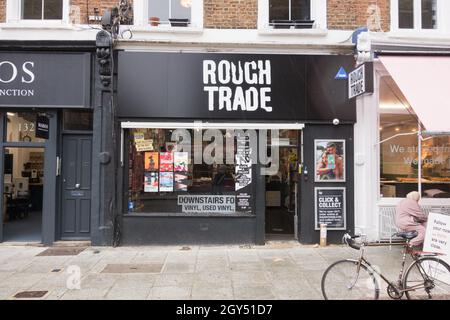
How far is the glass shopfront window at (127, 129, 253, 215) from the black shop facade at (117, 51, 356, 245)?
2cm

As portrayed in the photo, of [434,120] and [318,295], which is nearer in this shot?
[318,295]

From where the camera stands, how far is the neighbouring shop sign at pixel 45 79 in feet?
28.1

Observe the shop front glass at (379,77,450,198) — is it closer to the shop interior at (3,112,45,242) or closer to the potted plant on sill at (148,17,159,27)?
the potted plant on sill at (148,17,159,27)

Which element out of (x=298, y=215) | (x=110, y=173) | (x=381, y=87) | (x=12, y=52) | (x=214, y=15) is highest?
(x=214, y=15)

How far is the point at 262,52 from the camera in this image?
28.9 feet

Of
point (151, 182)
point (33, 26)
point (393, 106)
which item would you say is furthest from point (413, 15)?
point (33, 26)

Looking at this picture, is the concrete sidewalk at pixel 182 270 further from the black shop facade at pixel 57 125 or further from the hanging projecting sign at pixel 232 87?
the hanging projecting sign at pixel 232 87

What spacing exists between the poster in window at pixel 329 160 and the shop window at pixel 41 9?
689cm

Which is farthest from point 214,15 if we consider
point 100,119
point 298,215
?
point 298,215

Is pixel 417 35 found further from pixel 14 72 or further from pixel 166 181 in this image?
pixel 14 72

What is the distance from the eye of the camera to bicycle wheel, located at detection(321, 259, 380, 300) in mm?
4980

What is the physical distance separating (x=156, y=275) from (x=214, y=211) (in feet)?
8.51

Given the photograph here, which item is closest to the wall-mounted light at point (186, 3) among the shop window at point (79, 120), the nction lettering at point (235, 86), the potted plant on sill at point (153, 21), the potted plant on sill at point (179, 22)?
the potted plant on sill at point (179, 22)
